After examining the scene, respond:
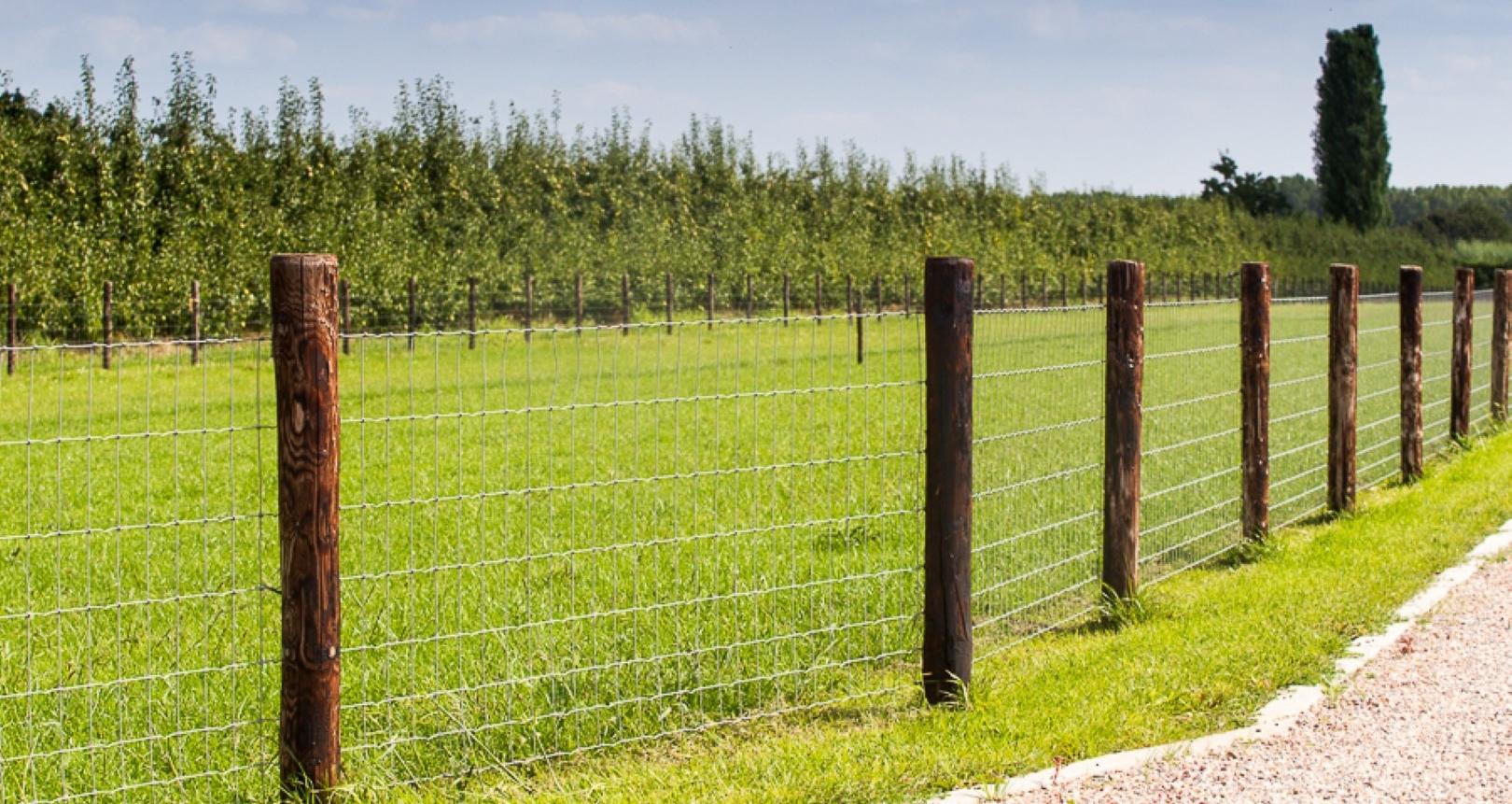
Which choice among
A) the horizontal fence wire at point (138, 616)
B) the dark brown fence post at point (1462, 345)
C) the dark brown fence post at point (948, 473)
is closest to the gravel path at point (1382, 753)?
the dark brown fence post at point (948, 473)

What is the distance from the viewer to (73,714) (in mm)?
6270

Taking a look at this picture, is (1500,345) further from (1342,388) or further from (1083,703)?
(1083,703)

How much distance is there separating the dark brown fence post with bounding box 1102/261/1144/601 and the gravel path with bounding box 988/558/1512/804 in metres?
1.30

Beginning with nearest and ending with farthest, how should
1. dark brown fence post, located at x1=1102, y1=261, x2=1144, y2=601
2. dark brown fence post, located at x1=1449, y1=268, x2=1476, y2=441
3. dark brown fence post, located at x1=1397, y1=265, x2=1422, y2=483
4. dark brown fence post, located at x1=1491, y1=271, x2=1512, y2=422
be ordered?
dark brown fence post, located at x1=1102, y1=261, x2=1144, y2=601, dark brown fence post, located at x1=1397, y1=265, x2=1422, y2=483, dark brown fence post, located at x1=1449, y1=268, x2=1476, y2=441, dark brown fence post, located at x1=1491, y1=271, x2=1512, y2=422

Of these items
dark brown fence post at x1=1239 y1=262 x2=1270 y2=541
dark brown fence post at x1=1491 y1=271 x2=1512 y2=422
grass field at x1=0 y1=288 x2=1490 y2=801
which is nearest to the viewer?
grass field at x1=0 y1=288 x2=1490 y2=801

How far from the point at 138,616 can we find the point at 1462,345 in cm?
1065

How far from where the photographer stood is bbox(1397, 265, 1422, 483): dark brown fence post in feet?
38.7

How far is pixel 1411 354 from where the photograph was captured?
1187 centimetres

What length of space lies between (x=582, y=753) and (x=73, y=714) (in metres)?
2.13

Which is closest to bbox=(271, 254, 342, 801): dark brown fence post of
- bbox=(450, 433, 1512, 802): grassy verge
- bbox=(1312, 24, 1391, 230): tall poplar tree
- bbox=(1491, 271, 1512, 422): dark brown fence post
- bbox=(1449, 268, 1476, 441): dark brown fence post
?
bbox=(450, 433, 1512, 802): grassy verge

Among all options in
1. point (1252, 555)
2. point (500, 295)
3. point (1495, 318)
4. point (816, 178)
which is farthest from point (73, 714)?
point (816, 178)

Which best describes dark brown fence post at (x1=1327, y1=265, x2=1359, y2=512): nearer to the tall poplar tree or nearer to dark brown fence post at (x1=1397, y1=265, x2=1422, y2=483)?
dark brown fence post at (x1=1397, y1=265, x2=1422, y2=483)

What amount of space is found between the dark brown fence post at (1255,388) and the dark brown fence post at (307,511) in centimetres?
590

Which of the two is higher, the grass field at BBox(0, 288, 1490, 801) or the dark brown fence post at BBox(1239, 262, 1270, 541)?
the dark brown fence post at BBox(1239, 262, 1270, 541)
